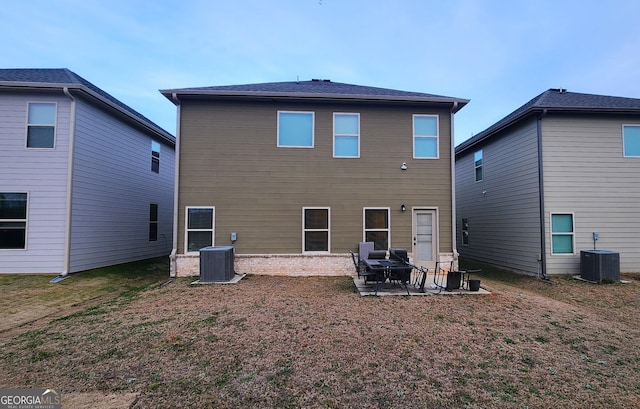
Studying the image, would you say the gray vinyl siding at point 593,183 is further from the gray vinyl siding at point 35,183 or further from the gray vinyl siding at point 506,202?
the gray vinyl siding at point 35,183

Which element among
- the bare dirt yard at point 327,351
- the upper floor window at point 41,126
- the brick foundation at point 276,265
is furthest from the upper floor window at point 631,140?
the upper floor window at point 41,126

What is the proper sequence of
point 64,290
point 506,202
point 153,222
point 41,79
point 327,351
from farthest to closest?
1. point 153,222
2. point 506,202
3. point 41,79
4. point 64,290
5. point 327,351

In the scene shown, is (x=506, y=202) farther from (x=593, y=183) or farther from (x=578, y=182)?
(x=593, y=183)

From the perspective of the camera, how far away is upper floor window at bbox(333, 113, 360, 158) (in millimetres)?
8875

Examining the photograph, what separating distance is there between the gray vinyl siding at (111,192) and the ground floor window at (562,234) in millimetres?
14815

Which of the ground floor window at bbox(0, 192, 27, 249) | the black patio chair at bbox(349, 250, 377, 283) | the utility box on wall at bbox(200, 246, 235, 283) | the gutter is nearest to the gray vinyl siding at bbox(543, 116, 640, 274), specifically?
the gutter

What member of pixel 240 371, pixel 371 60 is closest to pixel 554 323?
pixel 240 371

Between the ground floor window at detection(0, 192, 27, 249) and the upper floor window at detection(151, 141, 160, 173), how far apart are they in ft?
16.9

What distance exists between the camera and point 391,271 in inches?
269

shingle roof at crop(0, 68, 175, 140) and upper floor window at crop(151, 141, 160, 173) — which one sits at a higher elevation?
→ shingle roof at crop(0, 68, 175, 140)

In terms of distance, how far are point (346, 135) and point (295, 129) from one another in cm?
164

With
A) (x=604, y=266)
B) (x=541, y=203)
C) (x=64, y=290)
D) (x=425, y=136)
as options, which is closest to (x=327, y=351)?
(x=64, y=290)

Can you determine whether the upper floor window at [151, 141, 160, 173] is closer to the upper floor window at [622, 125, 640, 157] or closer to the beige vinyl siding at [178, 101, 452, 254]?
the beige vinyl siding at [178, 101, 452, 254]

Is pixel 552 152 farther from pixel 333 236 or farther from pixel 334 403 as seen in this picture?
pixel 334 403
